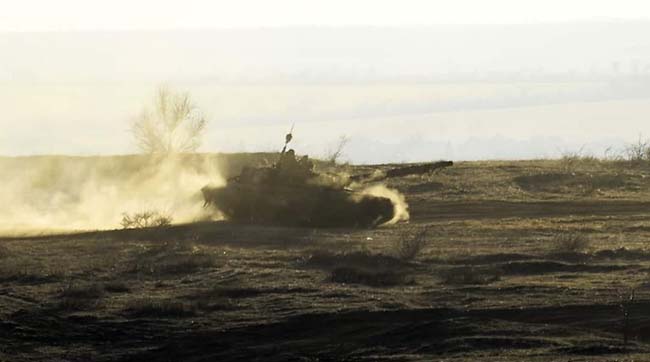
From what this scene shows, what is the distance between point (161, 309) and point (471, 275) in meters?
6.55

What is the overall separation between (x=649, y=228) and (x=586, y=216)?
4.40 m

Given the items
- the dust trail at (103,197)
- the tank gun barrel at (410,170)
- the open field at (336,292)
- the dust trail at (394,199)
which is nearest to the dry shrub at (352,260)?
the open field at (336,292)

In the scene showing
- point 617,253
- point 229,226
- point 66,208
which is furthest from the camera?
point 66,208

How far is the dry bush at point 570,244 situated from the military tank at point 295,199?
9286 mm

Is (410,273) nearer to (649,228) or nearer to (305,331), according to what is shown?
(305,331)

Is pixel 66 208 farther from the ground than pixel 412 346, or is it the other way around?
pixel 66 208

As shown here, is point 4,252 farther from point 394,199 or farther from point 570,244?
point 394,199

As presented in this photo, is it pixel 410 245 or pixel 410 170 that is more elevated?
pixel 410 170

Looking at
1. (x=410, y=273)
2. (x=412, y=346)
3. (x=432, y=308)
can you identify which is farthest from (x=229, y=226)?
(x=412, y=346)

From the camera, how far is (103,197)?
52.1 meters

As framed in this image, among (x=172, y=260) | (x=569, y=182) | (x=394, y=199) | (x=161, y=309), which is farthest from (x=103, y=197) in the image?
(x=161, y=309)

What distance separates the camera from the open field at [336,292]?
2395 cm

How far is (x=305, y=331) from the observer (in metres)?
25.3

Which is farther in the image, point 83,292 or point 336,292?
point 83,292
